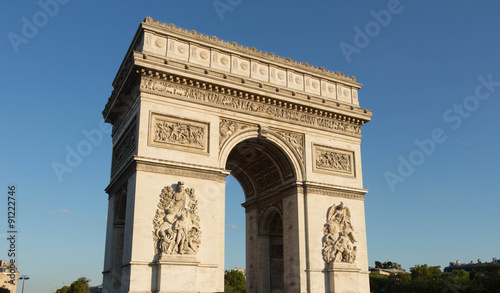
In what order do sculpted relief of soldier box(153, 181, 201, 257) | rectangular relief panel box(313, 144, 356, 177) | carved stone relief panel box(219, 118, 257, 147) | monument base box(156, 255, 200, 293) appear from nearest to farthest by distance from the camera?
monument base box(156, 255, 200, 293), sculpted relief of soldier box(153, 181, 201, 257), carved stone relief panel box(219, 118, 257, 147), rectangular relief panel box(313, 144, 356, 177)

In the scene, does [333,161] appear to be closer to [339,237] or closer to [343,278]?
[339,237]

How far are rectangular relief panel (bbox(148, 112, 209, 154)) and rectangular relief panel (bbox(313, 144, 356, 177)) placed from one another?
594cm

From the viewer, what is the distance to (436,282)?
5231cm

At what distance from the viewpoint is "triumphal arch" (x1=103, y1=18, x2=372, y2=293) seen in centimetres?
1794

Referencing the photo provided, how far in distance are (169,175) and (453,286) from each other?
134 ft


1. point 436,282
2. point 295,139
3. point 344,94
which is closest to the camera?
point 295,139

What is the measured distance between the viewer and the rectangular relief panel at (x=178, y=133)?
18.8 metres

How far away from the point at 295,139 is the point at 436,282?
128 ft

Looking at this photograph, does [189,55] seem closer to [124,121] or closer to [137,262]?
[124,121]

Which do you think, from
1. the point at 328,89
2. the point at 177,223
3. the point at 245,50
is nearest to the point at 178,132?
the point at 177,223

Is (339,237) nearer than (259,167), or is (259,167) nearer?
(339,237)

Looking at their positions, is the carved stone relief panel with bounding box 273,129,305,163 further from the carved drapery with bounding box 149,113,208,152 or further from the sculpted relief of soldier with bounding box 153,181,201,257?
the sculpted relief of soldier with bounding box 153,181,201,257

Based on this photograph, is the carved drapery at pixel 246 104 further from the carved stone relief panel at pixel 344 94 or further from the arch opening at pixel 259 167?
the arch opening at pixel 259 167

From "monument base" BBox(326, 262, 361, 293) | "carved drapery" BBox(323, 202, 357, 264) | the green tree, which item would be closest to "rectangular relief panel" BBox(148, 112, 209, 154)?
"carved drapery" BBox(323, 202, 357, 264)
